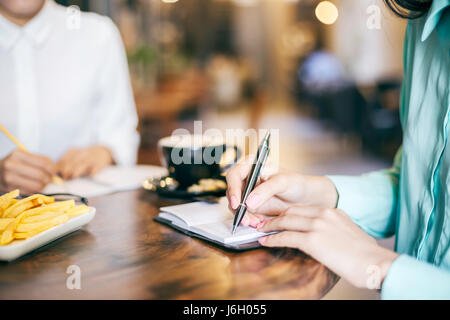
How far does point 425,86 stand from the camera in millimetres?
794

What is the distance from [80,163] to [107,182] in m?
0.13

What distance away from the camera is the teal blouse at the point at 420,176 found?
2.39 ft

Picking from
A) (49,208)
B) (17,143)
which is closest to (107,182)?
(49,208)

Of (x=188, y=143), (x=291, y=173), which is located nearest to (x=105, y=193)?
(x=188, y=143)

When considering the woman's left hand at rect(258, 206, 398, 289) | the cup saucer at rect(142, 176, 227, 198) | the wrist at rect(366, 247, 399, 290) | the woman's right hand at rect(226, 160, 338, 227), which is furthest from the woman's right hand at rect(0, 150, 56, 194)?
the wrist at rect(366, 247, 399, 290)

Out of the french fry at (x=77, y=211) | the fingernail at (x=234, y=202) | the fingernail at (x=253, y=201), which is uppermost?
the fingernail at (x=253, y=201)

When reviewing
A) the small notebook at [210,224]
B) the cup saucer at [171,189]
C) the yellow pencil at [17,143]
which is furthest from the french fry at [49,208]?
the yellow pencil at [17,143]

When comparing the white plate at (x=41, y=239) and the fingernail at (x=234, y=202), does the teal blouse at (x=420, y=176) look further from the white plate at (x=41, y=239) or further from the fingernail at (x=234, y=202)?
the white plate at (x=41, y=239)

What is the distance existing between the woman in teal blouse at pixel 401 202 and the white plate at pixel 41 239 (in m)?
0.27

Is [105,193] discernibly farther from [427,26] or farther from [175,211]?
[427,26]

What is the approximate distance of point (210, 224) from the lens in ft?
2.45

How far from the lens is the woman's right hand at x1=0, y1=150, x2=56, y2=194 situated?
99cm

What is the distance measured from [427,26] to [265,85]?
38.7 feet

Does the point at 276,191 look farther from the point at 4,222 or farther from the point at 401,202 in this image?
the point at 4,222
